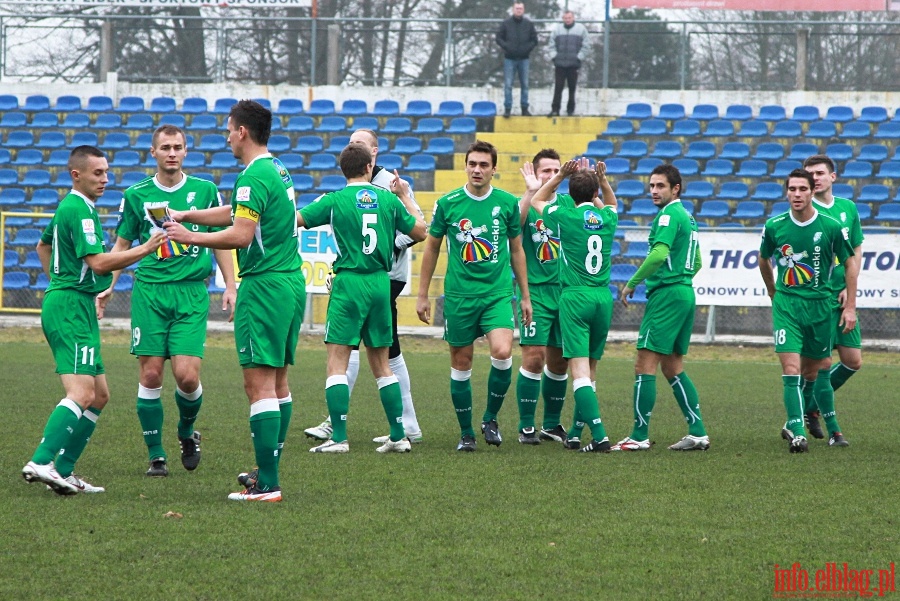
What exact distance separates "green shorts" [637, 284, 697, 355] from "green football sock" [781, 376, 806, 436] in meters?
0.79

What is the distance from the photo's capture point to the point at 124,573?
4.46m

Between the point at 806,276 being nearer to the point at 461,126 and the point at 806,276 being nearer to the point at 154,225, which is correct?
the point at 154,225

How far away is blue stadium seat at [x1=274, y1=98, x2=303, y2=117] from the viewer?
24.2m

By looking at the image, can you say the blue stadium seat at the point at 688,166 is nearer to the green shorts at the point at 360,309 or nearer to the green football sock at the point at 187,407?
the green shorts at the point at 360,309

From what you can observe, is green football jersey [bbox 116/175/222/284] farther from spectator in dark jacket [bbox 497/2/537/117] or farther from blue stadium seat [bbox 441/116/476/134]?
blue stadium seat [bbox 441/116/476/134]

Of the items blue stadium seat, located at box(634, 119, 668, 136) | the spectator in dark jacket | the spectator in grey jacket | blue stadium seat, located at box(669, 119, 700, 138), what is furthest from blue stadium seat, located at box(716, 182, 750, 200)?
the spectator in dark jacket

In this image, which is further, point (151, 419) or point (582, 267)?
point (582, 267)

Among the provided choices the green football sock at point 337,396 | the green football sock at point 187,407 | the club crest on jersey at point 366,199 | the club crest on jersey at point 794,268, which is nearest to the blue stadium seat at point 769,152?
the club crest on jersey at point 794,268

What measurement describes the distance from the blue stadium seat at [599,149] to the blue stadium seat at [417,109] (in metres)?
3.77

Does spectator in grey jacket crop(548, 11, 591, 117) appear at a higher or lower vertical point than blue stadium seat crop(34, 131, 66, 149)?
higher

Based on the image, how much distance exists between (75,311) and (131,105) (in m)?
19.4

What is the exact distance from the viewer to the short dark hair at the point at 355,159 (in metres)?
7.35

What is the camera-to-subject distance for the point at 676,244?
793 cm

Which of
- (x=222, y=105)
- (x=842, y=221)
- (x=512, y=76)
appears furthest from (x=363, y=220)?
(x=222, y=105)
